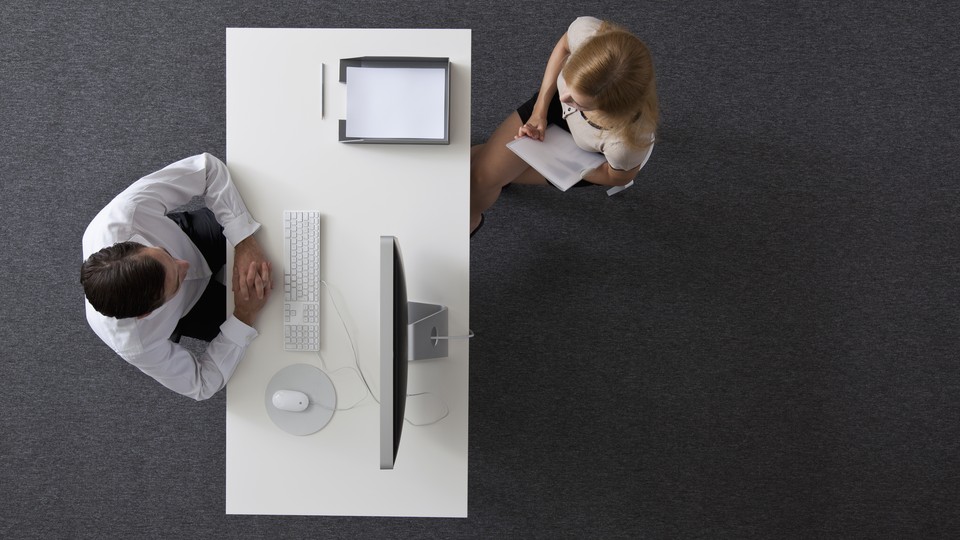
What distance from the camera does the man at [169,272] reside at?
3.96 feet

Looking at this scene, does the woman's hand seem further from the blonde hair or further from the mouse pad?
the mouse pad

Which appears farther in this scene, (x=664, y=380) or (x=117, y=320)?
(x=664, y=380)

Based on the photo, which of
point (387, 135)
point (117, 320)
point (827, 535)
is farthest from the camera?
point (827, 535)

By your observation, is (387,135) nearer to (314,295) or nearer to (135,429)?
(314,295)

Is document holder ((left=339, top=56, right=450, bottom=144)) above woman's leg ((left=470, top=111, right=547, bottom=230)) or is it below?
above

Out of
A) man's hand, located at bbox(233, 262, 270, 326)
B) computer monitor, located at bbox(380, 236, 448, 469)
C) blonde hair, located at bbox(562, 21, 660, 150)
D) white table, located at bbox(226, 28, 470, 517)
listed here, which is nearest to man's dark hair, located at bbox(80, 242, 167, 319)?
→ man's hand, located at bbox(233, 262, 270, 326)

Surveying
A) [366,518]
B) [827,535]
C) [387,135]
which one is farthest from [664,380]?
[387,135]

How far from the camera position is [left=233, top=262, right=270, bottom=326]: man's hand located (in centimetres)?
138

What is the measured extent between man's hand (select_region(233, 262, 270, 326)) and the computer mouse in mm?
188

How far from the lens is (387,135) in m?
1.44

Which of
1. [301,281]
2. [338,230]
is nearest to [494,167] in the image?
[338,230]

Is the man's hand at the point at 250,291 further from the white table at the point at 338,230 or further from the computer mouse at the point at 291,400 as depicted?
the computer mouse at the point at 291,400

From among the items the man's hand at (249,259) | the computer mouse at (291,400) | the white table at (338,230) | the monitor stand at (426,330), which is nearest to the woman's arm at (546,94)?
the white table at (338,230)

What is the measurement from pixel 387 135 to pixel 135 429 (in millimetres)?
1401
